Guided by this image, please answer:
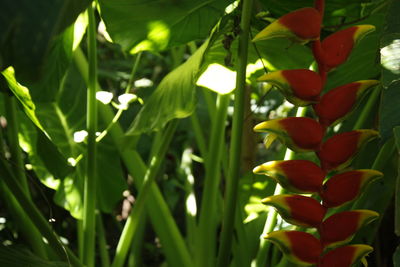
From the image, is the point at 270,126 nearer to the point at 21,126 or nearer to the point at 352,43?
the point at 352,43

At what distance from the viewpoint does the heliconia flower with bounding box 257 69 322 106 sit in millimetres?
562

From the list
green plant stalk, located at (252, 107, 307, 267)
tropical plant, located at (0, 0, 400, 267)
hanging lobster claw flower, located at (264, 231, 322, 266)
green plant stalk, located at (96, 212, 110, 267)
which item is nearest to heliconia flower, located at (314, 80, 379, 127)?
tropical plant, located at (0, 0, 400, 267)

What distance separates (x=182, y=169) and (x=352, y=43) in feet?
2.63

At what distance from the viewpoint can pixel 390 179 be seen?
896 millimetres

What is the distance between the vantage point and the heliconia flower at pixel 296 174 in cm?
57

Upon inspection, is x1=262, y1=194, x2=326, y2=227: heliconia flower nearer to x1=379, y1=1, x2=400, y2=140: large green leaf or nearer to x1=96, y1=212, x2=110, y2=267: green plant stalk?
x1=379, y1=1, x2=400, y2=140: large green leaf

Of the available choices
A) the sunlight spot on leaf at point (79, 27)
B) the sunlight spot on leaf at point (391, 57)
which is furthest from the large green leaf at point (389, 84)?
the sunlight spot on leaf at point (79, 27)

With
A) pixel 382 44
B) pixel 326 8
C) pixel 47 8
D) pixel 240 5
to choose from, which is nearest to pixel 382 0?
pixel 326 8

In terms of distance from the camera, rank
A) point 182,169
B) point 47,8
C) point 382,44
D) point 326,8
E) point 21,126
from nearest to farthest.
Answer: point 47,8 < point 382,44 < point 326,8 < point 21,126 < point 182,169

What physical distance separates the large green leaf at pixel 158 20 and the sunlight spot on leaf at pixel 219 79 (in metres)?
0.07

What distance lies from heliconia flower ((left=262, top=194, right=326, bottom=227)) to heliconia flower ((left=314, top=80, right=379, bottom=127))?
76 millimetres

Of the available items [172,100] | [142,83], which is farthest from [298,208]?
[142,83]

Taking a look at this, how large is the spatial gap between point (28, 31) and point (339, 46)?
0.36 meters

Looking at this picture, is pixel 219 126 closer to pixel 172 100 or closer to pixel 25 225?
pixel 172 100
